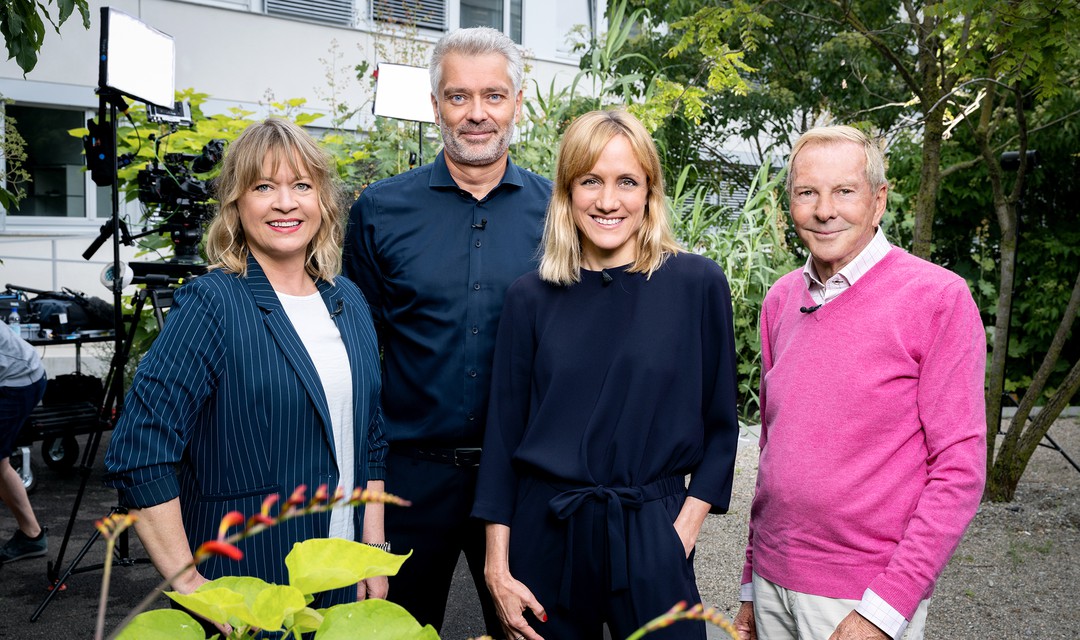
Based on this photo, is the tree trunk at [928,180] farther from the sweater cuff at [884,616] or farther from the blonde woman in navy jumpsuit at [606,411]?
the sweater cuff at [884,616]

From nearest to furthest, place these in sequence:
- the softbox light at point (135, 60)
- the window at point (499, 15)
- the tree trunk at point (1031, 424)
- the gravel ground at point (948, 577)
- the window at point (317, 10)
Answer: the gravel ground at point (948, 577), the softbox light at point (135, 60), the tree trunk at point (1031, 424), the window at point (317, 10), the window at point (499, 15)

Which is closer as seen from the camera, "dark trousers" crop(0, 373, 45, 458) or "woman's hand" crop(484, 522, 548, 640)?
"woman's hand" crop(484, 522, 548, 640)

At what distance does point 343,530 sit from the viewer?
2080 millimetres

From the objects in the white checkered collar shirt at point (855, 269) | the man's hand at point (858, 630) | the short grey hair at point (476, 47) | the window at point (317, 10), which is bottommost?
the man's hand at point (858, 630)

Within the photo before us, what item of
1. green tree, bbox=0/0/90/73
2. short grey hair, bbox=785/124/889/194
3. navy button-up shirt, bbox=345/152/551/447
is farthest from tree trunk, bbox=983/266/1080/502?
green tree, bbox=0/0/90/73

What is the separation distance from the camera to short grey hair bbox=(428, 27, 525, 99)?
2.45 m

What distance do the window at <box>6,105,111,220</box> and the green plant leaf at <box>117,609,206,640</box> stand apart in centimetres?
1080

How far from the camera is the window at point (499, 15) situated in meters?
12.7

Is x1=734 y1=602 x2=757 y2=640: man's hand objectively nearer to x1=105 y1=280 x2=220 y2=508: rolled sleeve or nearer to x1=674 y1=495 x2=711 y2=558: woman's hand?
x1=674 y1=495 x2=711 y2=558: woman's hand

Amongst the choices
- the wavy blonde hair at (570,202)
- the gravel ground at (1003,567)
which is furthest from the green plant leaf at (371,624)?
the gravel ground at (1003,567)

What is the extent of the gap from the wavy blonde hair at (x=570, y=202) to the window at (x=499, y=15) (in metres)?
11.1

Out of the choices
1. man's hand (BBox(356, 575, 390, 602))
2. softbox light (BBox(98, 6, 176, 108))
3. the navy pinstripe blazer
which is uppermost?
softbox light (BBox(98, 6, 176, 108))

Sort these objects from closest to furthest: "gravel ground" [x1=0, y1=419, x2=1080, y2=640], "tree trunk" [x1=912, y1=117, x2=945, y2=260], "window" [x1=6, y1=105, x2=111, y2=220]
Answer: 1. "gravel ground" [x1=0, y1=419, x2=1080, y2=640]
2. "tree trunk" [x1=912, y1=117, x2=945, y2=260]
3. "window" [x1=6, y1=105, x2=111, y2=220]

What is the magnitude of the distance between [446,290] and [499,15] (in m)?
11.1
